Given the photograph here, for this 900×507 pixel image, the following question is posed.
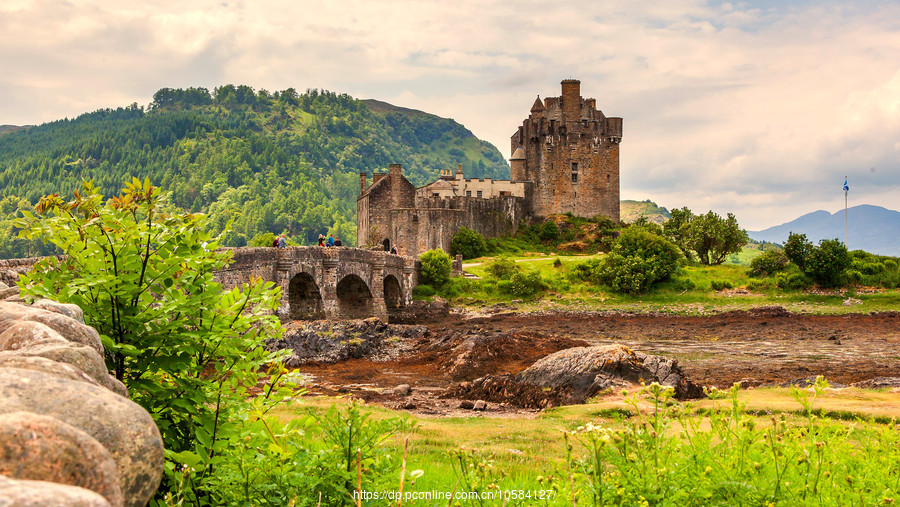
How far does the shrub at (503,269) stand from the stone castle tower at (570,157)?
2326 cm

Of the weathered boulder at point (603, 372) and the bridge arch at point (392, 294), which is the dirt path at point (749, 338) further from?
the bridge arch at point (392, 294)

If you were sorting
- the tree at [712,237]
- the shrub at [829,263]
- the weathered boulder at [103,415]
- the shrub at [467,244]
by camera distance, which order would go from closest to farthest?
the weathered boulder at [103,415], the shrub at [829,263], the tree at [712,237], the shrub at [467,244]

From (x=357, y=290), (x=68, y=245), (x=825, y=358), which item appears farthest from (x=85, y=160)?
(x=68, y=245)

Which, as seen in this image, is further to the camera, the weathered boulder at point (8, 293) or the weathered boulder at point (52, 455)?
the weathered boulder at point (8, 293)

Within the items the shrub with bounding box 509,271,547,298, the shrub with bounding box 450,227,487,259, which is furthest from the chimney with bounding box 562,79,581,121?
the shrub with bounding box 509,271,547,298

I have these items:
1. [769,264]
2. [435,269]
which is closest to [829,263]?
[769,264]

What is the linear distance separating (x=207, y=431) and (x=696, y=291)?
55639 millimetres

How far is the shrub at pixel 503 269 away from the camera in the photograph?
61.0 metres

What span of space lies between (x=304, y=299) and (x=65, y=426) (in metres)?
40.9

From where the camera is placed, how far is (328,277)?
141 feet

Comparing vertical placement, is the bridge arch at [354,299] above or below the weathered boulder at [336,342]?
above

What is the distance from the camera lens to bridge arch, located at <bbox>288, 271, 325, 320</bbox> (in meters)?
42.6

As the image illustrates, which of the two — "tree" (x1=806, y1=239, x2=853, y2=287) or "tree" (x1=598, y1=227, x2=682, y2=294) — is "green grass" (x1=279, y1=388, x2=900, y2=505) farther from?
"tree" (x1=806, y1=239, x2=853, y2=287)

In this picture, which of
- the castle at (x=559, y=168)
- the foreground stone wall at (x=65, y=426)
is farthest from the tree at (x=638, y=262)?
the foreground stone wall at (x=65, y=426)
